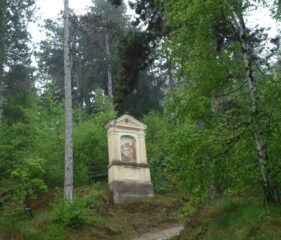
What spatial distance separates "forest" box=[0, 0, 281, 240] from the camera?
8.38 m

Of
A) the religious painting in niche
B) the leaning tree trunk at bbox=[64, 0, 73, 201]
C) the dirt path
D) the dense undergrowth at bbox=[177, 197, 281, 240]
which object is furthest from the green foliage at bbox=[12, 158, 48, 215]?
the dense undergrowth at bbox=[177, 197, 281, 240]

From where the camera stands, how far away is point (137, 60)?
1371 cm

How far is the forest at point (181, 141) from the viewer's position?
330 inches

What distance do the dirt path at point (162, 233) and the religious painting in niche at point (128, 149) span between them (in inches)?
165

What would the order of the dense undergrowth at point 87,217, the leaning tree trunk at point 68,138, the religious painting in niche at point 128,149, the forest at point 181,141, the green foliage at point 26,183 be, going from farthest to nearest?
1. the religious painting in niche at point 128,149
2. the leaning tree trunk at point 68,138
3. the green foliage at point 26,183
4. the dense undergrowth at point 87,217
5. the forest at point 181,141

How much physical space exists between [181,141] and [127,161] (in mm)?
11039

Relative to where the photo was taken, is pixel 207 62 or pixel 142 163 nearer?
pixel 207 62

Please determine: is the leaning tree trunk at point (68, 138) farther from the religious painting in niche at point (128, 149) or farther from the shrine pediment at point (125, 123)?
the religious painting in niche at point (128, 149)

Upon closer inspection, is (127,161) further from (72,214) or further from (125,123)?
(72,214)

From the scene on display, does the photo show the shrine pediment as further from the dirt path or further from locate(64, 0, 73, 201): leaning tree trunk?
the dirt path

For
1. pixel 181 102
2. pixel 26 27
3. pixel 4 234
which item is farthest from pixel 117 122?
pixel 26 27

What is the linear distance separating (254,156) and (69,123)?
32.3 feet

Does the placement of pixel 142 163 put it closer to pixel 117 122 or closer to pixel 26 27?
pixel 117 122

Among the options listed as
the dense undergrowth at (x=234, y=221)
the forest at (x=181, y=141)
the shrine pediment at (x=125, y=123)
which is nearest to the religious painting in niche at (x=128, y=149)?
the shrine pediment at (x=125, y=123)
